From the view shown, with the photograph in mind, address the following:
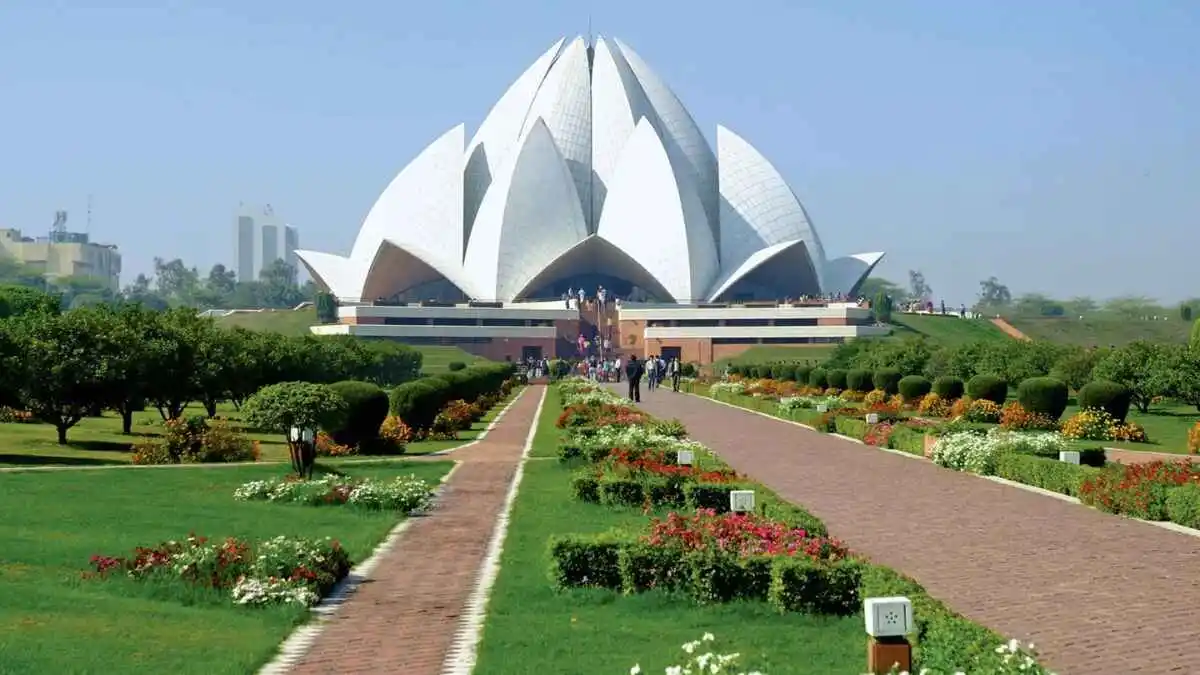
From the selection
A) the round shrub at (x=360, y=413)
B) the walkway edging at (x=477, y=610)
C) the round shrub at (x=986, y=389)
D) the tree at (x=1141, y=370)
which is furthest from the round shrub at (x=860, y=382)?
the walkway edging at (x=477, y=610)

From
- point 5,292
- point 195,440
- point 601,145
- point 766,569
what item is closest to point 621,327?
point 601,145

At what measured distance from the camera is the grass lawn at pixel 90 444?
49.6 feet

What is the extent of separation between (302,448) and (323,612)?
5.86 metres

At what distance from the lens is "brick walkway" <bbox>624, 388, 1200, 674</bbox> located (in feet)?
18.6

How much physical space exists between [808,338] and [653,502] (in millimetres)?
50271

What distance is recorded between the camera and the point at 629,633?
577 cm

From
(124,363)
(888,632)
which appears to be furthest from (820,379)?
(888,632)

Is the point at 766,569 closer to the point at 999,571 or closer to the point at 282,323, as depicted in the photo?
the point at 999,571

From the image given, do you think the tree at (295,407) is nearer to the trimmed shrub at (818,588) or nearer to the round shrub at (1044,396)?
the trimmed shrub at (818,588)

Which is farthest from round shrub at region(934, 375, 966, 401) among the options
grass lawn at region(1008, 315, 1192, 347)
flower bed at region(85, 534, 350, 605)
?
grass lawn at region(1008, 315, 1192, 347)

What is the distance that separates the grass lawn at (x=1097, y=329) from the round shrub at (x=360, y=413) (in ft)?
143

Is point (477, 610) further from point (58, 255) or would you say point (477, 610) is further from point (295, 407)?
point (58, 255)

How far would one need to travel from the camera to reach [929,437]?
51.2 ft

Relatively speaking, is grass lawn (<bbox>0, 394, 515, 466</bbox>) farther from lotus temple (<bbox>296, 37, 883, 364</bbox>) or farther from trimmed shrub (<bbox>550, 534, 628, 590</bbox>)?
lotus temple (<bbox>296, 37, 883, 364</bbox>)
